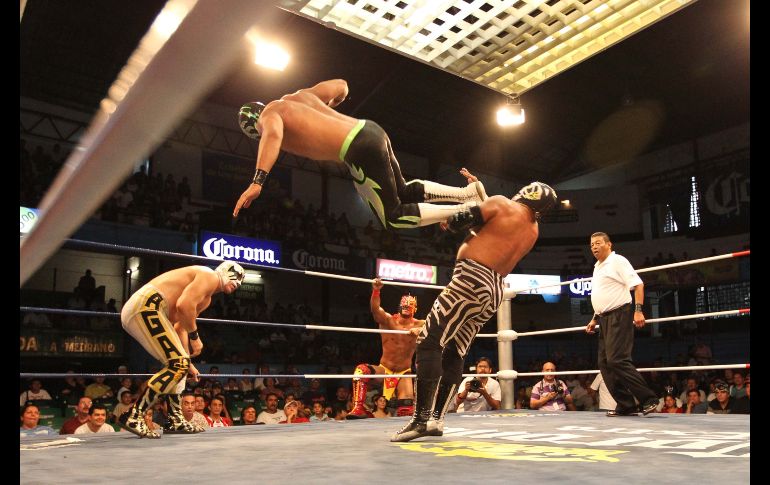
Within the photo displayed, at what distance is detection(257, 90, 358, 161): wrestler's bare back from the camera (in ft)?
6.77

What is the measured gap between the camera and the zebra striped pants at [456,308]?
2.42 meters

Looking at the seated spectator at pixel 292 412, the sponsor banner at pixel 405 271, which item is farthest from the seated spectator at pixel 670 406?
the sponsor banner at pixel 405 271

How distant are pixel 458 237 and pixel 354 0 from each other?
459 inches

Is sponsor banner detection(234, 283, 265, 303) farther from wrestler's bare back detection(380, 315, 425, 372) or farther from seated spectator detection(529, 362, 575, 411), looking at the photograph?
seated spectator detection(529, 362, 575, 411)

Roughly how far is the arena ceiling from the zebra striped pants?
3.65ft

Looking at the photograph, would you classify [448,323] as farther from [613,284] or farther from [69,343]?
[69,343]

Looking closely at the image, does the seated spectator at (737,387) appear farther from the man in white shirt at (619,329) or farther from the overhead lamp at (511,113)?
the overhead lamp at (511,113)

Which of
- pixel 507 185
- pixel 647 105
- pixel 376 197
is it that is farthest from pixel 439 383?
pixel 507 185

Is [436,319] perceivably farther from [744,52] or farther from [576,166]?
[576,166]

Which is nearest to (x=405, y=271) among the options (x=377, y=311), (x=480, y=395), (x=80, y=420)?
(x=480, y=395)

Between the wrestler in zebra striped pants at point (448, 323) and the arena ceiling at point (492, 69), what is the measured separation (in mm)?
1124

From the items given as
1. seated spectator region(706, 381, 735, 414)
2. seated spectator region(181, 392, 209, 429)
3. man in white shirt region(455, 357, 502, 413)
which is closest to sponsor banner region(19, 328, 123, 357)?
seated spectator region(181, 392, 209, 429)

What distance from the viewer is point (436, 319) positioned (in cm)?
244

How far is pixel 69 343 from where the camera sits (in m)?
8.27
